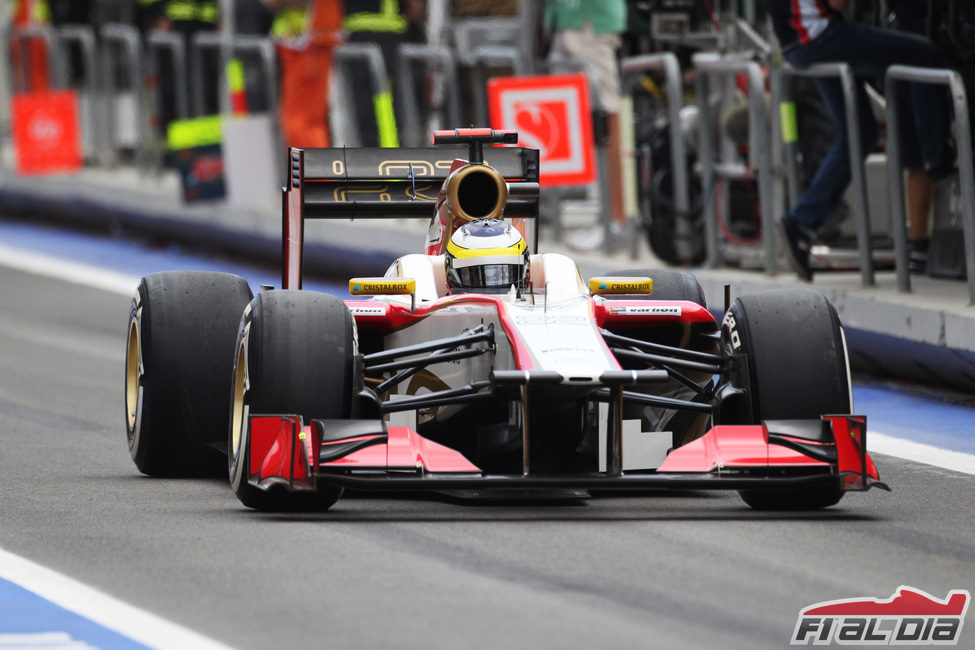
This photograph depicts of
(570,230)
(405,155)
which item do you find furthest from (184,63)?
(405,155)

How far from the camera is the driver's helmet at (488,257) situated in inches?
323

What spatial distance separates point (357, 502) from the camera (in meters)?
7.73

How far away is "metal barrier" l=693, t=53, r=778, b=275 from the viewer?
12.4 meters

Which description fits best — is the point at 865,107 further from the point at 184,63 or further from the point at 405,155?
the point at 184,63

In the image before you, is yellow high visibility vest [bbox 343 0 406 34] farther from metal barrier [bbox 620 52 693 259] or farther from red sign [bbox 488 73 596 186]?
metal barrier [bbox 620 52 693 259]

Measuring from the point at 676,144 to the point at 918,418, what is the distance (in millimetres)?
3791

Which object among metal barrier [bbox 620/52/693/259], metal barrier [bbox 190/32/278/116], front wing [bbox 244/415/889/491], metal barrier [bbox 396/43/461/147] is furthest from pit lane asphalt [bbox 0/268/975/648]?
metal barrier [bbox 190/32/278/116]

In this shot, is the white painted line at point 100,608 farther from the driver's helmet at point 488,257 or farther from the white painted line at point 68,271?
the white painted line at point 68,271

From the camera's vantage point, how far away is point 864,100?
11734mm

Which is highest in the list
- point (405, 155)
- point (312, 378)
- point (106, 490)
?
point (405, 155)

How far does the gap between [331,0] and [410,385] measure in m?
9.96

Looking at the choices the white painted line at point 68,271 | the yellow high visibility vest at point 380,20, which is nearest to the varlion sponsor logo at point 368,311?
the white painted line at point 68,271

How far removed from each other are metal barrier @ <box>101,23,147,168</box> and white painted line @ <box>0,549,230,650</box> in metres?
13.8

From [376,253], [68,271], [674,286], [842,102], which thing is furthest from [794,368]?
[68,271]
